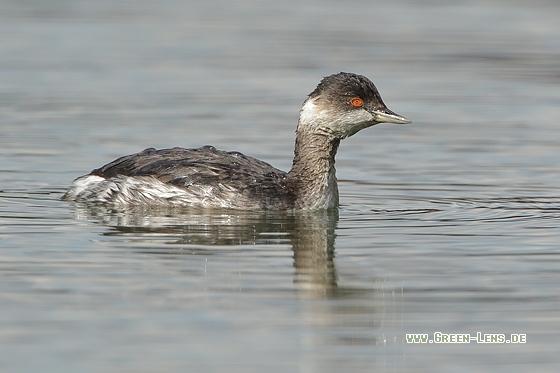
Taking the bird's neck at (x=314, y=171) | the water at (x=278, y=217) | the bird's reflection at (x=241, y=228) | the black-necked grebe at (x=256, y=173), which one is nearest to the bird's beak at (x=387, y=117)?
the black-necked grebe at (x=256, y=173)

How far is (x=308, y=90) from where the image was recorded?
21406 mm

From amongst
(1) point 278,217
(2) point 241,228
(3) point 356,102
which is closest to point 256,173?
(1) point 278,217

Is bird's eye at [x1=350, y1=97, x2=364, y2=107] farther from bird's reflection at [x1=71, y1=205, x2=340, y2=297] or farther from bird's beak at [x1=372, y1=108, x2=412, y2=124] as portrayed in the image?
bird's reflection at [x1=71, y1=205, x2=340, y2=297]

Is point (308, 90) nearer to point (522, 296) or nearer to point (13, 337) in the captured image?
point (522, 296)

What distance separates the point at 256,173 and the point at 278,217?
65 centimetres

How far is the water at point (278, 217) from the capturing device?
818 cm

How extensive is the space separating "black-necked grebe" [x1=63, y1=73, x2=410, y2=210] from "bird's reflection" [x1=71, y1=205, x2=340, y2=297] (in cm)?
16

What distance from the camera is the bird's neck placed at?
13.2m

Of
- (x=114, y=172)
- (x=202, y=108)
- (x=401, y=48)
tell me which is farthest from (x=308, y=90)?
(x=114, y=172)

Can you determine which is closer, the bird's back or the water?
the water

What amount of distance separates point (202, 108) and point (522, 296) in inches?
430

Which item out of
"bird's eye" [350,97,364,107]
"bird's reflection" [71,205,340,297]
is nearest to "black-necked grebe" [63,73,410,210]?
"bird's eye" [350,97,364,107]

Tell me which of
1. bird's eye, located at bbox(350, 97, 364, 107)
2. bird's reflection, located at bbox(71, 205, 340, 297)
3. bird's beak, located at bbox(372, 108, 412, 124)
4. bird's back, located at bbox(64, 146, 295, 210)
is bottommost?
bird's reflection, located at bbox(71, 205, 340, 297)

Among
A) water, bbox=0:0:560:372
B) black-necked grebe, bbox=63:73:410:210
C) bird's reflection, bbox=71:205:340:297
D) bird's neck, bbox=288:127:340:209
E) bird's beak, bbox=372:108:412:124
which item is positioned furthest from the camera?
bird's neck, bbox=288:127:340:209
